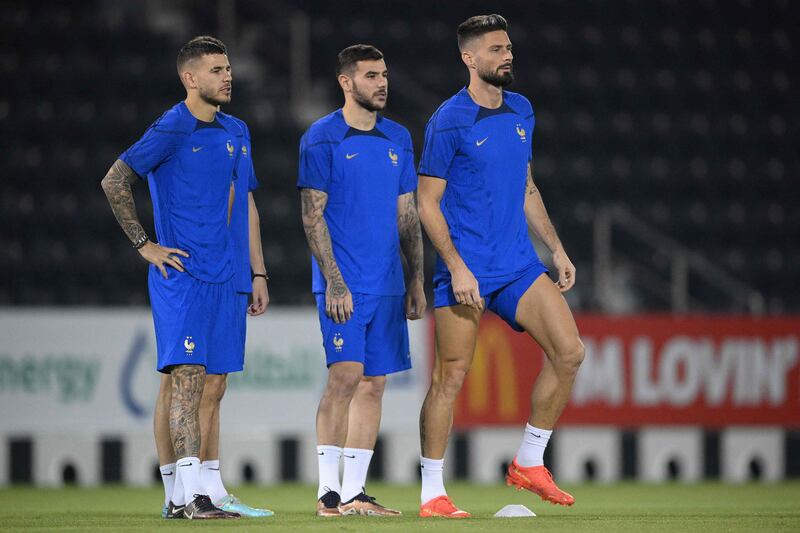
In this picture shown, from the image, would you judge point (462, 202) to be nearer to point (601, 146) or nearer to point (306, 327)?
point (306, 327)

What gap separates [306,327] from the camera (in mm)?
10422

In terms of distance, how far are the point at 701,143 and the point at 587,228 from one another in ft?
8.67

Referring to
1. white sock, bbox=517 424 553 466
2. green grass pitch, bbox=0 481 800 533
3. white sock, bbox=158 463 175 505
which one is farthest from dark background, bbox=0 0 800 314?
white sock, bbox=517 424 553 466

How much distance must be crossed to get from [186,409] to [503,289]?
150 cm

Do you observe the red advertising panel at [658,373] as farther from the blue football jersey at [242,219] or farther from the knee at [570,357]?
the knee at [570,357]

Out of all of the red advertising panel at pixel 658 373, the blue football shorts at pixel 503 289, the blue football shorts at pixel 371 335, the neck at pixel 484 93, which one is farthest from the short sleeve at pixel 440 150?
the red advertising panel at pixel 658 373

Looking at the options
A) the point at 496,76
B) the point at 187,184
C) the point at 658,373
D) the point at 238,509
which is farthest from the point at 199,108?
the point at 658,373

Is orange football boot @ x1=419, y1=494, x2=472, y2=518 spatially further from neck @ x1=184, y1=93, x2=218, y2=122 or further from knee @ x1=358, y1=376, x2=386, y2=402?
neck @ x1=184, y1=93, x2=218, y2=122

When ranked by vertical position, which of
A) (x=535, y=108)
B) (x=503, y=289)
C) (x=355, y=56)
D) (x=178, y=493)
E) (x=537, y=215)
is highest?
(x=535, y=108)

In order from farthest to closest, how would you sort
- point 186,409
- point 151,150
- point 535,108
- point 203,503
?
point 535,108, point 151,150, point 186,409, point 203,503

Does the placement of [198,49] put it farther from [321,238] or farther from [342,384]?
[342,384]

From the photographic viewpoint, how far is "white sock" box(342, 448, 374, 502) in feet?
21.1

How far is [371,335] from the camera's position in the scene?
6500mm

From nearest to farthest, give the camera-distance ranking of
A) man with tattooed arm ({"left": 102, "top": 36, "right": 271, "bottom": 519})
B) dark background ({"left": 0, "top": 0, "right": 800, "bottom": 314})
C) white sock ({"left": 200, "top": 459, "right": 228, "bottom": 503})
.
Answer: man with tattooed arm ({"left": 102, "top": 36, "right": 271, "bottom": 519})
white sock ({"left": 200, "top": 459, "right": 228, "bottom": 503})
dark background ({"left": 0, "top": 0, "right": 800, "bottom": 314})
